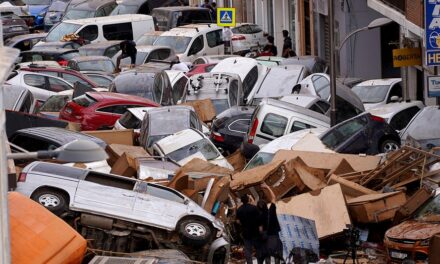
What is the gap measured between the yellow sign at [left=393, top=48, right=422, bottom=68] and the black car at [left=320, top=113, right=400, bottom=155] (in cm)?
634

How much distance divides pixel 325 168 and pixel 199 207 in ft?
12.0

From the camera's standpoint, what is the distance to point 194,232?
16.7 m

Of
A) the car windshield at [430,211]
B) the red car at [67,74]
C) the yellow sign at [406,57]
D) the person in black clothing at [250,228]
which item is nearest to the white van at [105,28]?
the red car at [67,74]

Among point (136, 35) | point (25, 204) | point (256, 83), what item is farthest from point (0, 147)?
point (136, 35)

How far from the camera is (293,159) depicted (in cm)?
1991

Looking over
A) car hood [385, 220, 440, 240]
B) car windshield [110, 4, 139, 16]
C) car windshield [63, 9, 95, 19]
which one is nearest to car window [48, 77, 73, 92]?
car hood [385, 220, 440, 240]

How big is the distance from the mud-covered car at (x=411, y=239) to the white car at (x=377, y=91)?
11.8m

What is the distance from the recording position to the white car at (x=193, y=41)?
41812mm

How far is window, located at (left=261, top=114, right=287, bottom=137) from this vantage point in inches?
964

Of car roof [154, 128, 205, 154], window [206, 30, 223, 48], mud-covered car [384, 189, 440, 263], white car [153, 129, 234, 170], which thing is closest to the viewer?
mud-covered car [384, 189, 440, 263]

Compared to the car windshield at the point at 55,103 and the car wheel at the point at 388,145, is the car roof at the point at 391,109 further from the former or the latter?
the car windshield at the point at 55,103

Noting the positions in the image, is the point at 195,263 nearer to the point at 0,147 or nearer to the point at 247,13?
the point at 0,147

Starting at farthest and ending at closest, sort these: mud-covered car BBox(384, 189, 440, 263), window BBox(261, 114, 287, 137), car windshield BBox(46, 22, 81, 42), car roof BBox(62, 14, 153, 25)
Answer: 1. car roof BBox(62, 14, 153, 25)
2. car windshield BBox(46, 22, 81, 42)
3. window BBox(261, 114, 287, 137)
4. mud-covered car BBox(384, 189, 440, 263)

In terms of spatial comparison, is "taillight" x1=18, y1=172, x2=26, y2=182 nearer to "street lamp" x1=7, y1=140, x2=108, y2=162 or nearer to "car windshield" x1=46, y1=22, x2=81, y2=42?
"street lamp" x1=7, y1=140, x2=108, y2=162
